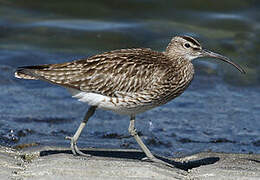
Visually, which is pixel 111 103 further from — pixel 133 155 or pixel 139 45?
pixel 139 45

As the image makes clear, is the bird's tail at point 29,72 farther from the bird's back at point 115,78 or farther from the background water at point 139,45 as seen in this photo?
the background water at point 139,45

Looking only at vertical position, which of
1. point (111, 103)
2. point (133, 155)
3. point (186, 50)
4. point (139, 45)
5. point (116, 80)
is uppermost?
point (186, 50)

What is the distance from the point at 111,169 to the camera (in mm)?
6742

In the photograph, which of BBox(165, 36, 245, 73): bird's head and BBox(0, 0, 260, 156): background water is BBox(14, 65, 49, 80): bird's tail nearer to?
BBox(0, 0, 260, 156): background water

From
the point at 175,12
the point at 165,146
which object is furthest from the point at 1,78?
the point at 175,12

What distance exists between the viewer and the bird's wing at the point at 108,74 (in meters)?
8.17

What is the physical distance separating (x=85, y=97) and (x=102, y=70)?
431 mm

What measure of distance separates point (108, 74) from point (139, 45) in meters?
8.29

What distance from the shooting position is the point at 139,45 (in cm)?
1650

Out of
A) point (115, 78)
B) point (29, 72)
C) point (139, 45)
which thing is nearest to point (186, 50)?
point (115, 78)

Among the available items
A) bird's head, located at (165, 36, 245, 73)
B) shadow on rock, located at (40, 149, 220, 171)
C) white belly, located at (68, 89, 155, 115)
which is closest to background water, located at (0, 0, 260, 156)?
shadow on rock, located at (40, 149, 220, 171)

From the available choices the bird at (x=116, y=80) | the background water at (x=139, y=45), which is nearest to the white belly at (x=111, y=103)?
the bird at (x=116, y=80)

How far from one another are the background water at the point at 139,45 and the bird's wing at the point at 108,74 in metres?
1.68

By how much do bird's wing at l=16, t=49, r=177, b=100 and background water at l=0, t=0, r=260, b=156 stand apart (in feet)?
5.51
